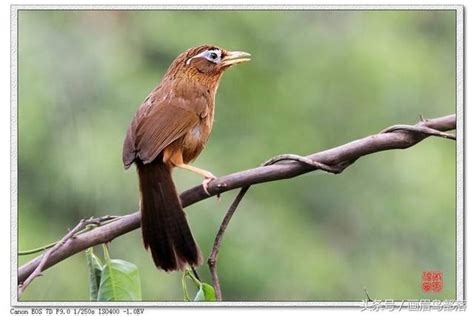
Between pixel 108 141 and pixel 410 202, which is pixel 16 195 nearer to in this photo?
pixel 108 141

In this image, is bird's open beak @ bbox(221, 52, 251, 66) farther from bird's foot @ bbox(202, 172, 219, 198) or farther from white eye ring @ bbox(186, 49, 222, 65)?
bird's foot @ bbox(202, 172, 219, 198)

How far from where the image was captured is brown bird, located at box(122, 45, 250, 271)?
2.68 m

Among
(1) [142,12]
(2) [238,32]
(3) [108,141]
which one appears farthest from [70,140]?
(2) [238,32]

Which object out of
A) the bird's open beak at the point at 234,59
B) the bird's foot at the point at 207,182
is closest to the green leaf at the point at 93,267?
the bird's foot at the point at 207,182

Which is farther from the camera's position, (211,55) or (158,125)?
(211,55)

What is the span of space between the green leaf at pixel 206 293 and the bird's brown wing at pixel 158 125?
1.47 feet

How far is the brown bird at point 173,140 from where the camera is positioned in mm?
2676

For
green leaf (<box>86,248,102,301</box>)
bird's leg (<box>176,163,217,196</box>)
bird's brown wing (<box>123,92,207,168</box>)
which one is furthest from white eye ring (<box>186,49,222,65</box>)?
green leaf (<box>86,248,102,301</box>)

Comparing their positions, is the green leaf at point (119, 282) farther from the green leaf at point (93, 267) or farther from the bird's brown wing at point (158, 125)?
the bird's brown wing at point (158, 125)

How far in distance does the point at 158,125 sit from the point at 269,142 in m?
0.48

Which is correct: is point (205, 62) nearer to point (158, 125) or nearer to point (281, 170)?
point (158, 125)

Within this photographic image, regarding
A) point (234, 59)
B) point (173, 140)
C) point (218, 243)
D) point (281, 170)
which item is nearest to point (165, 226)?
point (218, 243)

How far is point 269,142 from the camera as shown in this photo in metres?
3.01

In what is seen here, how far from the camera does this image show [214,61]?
2932mm
